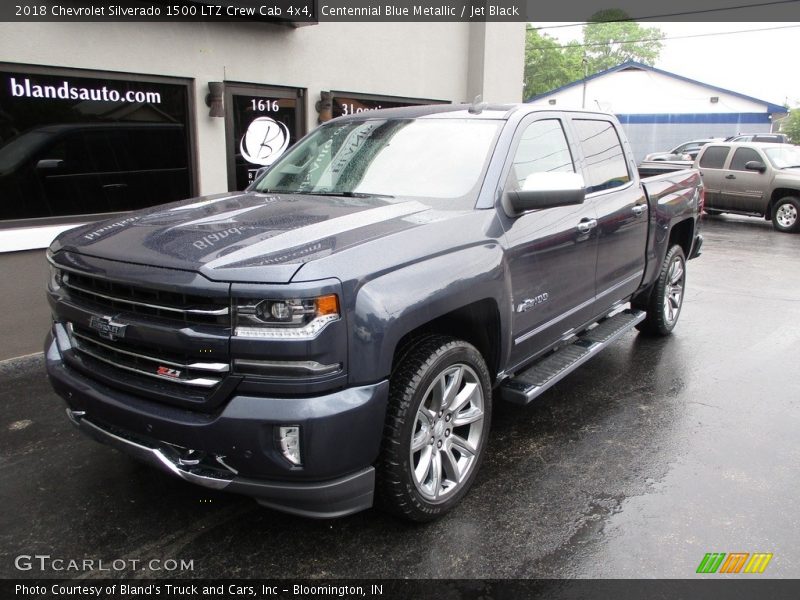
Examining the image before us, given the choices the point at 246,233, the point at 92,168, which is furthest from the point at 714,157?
the point at 246,233

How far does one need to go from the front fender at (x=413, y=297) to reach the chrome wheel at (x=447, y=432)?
346 mm

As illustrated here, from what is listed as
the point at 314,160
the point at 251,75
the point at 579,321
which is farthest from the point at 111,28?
the point at 579,321

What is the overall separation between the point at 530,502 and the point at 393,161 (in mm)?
2044

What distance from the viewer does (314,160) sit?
171 inches

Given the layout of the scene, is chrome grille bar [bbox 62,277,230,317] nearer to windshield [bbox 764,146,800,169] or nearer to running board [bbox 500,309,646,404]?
running board [bbox 500,309,646,404]

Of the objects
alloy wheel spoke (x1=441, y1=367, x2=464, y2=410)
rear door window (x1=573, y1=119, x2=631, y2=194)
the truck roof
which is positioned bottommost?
alloy wheel spoke (x1=441, y1=367, x2=464, y2=410)

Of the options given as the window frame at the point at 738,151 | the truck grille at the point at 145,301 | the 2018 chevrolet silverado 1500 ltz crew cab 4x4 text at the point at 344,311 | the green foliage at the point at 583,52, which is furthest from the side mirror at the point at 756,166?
the green foliage at the point at 583,52

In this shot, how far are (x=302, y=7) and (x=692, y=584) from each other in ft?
22.4

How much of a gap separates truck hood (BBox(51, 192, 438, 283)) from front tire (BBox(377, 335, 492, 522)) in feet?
2.06

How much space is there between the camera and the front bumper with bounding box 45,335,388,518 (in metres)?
2.54

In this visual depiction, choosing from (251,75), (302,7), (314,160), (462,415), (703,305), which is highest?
(302,7)

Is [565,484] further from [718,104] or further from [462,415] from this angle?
[718,104]

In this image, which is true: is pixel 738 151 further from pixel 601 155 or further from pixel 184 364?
pixel 184 364

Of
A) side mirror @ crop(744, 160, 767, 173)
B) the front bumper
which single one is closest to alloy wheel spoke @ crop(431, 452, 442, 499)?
the front bumper
